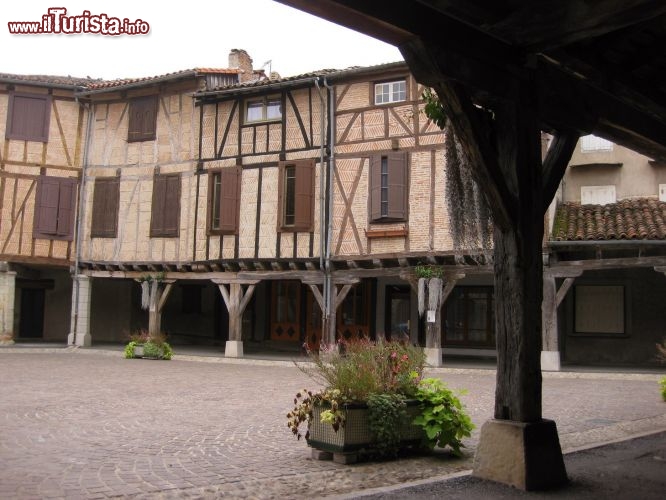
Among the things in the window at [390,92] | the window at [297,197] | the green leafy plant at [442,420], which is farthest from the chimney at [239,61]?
the green leafy plant at [442,420]

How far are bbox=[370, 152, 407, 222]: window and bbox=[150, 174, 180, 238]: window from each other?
596cm

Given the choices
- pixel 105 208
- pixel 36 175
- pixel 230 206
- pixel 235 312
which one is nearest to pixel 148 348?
pixel 235 312

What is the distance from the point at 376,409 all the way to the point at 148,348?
13.0 m

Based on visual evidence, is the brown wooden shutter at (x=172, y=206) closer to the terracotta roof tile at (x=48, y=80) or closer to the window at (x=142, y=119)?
the window at (x=142, y=119)

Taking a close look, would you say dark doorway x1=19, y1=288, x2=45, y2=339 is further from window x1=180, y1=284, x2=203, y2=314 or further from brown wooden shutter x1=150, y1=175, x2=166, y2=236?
brown wooden shutter x1=150, y1=175, x2=166, y2=236

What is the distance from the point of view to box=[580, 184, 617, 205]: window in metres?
16.7

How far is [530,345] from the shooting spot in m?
4.87

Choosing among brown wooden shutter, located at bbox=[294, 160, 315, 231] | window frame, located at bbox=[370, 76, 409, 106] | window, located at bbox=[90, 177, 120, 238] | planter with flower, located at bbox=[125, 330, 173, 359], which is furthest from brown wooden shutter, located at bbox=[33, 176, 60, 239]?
window frame, located at bbox=[370, 76, 409, 106]

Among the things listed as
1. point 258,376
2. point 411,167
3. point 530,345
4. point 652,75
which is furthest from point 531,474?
point 411,167

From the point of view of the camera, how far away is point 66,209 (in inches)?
787

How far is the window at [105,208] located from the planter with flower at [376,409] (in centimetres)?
1497

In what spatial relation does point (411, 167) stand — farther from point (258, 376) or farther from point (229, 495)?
point (229, 495)

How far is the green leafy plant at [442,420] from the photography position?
602 cm

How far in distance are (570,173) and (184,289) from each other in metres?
13.5
